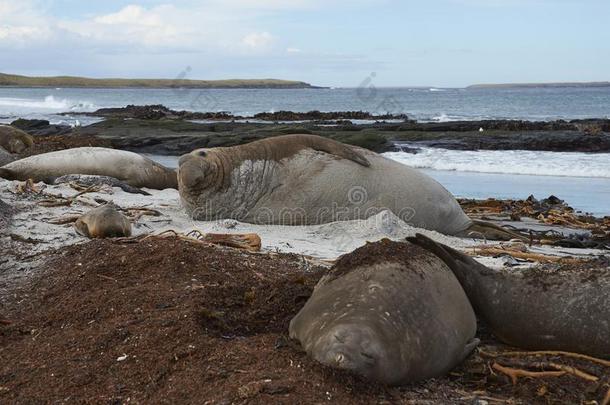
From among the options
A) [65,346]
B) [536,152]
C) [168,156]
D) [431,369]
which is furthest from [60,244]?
[536,152]

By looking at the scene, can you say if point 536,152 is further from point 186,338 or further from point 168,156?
point 186,338

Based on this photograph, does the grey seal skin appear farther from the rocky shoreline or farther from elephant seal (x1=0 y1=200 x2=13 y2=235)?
the rocky shoreline

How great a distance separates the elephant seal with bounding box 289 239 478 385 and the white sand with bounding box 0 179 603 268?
2103 mm

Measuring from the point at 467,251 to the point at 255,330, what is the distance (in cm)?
298

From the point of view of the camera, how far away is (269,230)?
7641mm

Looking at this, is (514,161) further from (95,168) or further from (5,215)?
(5,215)

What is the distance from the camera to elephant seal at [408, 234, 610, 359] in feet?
13.0

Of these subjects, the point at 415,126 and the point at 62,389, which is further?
the point at 415,126

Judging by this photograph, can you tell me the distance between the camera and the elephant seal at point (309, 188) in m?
7.86

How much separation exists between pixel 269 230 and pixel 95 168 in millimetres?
4310

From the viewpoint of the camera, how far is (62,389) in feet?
10.9

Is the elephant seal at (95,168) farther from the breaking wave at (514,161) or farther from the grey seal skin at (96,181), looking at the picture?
the breaking wave at (514,161)

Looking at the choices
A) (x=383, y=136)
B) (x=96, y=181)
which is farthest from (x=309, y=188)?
(x=383, y=136)

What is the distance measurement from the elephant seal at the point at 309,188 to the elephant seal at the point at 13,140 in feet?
22.1
